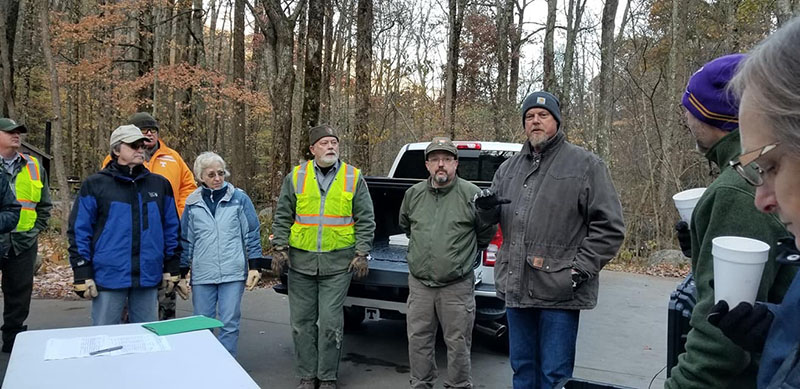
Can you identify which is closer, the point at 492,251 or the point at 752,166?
the point at 752,166

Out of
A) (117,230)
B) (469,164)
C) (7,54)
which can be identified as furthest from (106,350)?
(7,54)

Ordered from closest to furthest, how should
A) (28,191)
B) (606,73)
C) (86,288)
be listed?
(86,288) < (28,191) < (606,73)

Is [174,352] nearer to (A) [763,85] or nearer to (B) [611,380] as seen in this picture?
(A) [763,85]

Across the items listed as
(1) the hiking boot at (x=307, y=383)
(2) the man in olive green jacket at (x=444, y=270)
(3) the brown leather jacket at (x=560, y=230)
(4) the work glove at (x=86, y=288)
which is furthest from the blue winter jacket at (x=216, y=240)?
(3) the brown leather jacket at (x=560, y=230)

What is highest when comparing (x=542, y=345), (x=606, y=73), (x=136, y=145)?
(x=606, y=73)

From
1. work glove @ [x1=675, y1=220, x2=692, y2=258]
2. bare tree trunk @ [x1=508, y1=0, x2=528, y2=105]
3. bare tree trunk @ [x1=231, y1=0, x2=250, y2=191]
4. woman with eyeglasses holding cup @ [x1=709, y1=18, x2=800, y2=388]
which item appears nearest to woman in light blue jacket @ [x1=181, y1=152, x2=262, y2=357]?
work glove @ [x1=675, y1=220, x2=692, y2=258]

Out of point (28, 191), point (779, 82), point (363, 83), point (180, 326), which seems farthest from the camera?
point (363, 83)

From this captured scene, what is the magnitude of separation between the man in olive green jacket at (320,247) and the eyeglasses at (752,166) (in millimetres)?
3584

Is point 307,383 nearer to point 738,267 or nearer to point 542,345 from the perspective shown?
point 542,345

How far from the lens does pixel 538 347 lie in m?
3.38

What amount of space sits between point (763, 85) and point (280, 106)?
10.3 metres

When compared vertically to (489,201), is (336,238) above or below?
below

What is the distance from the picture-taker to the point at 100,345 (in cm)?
246

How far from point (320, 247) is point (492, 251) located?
1494 millimetres
